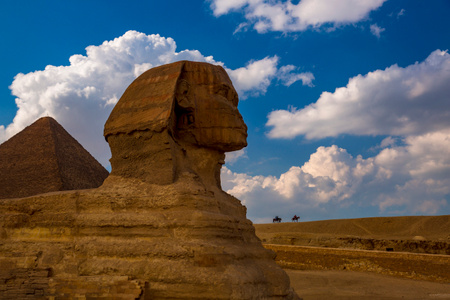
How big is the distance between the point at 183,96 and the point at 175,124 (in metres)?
0.54

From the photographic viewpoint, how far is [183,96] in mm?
7449

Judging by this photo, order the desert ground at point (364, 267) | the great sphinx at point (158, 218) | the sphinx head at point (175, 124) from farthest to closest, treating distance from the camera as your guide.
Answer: the desert ground at point (364, 267)
the sphinx head at point (175, 124)
the great sphinx at point (158, 218)

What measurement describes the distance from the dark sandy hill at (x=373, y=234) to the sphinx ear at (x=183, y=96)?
784 inches

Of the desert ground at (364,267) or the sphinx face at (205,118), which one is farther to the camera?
the desert ground at (364,267)

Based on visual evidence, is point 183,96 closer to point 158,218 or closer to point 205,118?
point 205,118

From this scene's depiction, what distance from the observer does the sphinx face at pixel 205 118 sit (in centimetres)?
756

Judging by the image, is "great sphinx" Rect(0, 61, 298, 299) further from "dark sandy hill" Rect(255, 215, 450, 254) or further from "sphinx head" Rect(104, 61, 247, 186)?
"dark sandy hill" Rect(255, 215, 450, 254)

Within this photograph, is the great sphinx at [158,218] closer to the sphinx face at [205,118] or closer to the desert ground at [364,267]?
the sphinx face at [205,118]

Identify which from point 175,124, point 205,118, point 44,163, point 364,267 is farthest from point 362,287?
point 44,163

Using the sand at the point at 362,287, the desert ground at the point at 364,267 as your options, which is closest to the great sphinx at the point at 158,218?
the sand at the point at 362,287

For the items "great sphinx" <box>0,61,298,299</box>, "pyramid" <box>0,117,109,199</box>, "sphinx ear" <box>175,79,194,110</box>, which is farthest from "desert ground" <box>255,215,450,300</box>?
"pyramid" <box>0,117,109,199</box>

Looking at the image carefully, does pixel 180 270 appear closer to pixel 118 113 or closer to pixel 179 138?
pixel 179 138

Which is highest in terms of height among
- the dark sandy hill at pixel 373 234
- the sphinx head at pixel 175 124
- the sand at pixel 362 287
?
the sphinx head at pixel 175 124

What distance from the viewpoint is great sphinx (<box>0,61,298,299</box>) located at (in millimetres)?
5785
